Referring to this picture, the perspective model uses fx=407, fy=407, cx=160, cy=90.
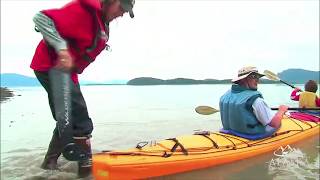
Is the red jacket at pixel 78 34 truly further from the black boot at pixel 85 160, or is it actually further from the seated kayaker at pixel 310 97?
the seated kayaker at pixel 310 97

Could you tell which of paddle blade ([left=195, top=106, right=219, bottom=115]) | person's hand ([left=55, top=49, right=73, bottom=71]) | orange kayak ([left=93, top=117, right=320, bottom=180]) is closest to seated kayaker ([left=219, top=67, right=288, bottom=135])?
orange kayak ([left=93, top=117, right=320, bottom=180])

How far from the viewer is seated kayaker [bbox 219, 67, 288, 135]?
6.47 meters

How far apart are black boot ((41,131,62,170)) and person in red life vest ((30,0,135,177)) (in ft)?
2.19

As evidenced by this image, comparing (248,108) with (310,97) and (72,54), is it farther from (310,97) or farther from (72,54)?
(310,97)

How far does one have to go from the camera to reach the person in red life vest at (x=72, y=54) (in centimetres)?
386

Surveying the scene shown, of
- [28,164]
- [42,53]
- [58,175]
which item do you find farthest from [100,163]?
[28,164]

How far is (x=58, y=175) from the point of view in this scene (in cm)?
504

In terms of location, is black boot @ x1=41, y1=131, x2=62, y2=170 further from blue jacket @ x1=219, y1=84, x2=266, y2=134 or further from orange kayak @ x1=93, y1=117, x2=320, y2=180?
blue jacket @ x1=219, y1=84, x2=266, y2=134

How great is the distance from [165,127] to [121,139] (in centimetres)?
297

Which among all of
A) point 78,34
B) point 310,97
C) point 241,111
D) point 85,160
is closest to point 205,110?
point 241,111

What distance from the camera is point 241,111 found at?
6.54m

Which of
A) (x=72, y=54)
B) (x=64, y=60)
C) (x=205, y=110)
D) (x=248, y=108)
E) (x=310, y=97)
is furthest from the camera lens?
(x=310, y=97)

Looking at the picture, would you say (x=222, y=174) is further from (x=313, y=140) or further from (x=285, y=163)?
(x=313, y=140)

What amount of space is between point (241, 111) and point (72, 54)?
11.0ft
